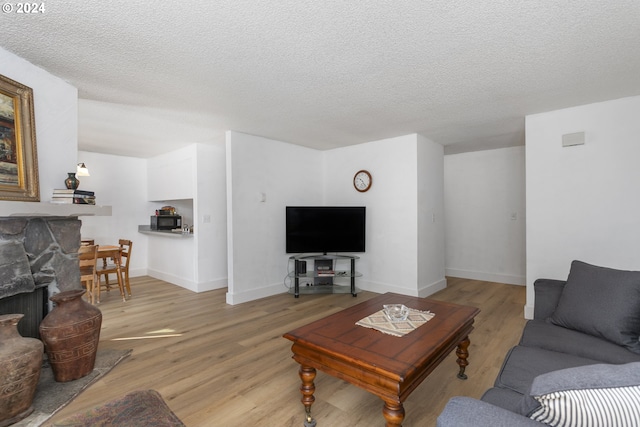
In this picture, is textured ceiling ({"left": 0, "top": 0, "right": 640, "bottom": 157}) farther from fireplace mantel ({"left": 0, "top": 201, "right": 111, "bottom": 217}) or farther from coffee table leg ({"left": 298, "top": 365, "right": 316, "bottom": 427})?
coffee table leg ({"left": 298, "top": 365, "right": 316, "bottom": 427})

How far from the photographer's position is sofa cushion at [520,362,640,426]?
75 cm

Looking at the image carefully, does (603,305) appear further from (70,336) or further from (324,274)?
(70,336)

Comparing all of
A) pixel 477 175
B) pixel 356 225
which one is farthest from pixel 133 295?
pixel 477 175

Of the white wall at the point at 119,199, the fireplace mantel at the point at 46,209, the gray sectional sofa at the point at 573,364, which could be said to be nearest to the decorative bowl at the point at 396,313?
the gray sectional sofa at the point at 573,364

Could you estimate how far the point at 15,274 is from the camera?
7.02 feet

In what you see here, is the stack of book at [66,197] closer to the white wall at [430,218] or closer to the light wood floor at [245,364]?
the light wood floor at [245,364]

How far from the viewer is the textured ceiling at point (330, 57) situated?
5.52ft

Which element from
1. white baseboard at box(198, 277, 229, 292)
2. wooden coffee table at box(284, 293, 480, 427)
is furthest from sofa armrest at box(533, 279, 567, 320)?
white baseboard at box(198, 277, 229, 292)

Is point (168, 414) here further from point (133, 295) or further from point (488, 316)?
point (133, 295)

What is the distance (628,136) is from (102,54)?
4.58m

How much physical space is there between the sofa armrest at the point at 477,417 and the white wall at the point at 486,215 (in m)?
4.99

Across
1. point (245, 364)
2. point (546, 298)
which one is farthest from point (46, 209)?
point (546, 298)

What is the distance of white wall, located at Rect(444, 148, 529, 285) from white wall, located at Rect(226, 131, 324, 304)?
294 centimetres

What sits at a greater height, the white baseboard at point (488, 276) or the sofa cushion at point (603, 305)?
the sofa cushion at point (603, 305)
